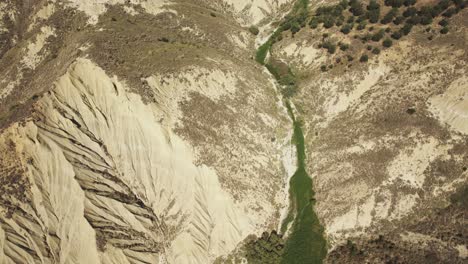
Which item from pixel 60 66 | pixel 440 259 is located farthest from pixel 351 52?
pixel 60 66

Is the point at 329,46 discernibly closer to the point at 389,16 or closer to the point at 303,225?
the point at 389,16

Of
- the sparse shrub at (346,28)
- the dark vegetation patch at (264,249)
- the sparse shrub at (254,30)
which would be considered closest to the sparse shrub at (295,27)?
the sparse shrub at (254,30)

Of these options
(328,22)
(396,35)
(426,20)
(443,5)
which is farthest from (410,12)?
(328,22)

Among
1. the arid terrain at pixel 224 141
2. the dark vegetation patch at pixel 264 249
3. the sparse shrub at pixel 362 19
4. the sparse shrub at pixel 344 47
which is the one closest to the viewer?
the arid terrain at pixel 224 141

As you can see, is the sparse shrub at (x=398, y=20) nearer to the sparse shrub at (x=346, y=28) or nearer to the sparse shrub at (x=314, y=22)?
the sparse shrub at (x=346, y=28)

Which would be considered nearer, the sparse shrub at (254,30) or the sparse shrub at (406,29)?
the sparse shrub at (406,29)

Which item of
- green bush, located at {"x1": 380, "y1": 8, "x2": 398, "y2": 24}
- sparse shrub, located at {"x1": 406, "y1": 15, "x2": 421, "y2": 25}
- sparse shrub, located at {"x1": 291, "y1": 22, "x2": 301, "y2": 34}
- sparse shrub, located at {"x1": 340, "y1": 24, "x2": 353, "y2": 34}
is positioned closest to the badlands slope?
sparse shrub, located at {"x1": 291, "y1": 22, "x2": 301, "y2": 34}

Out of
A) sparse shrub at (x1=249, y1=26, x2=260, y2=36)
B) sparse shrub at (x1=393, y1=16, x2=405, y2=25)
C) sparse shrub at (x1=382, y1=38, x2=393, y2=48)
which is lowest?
sparse shrub at (x1=382, y1=38, x2=393, y2=48)

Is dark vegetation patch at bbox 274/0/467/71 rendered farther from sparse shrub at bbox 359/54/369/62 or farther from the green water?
the green water

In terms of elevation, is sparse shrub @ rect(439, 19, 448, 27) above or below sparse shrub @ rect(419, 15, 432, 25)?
below
